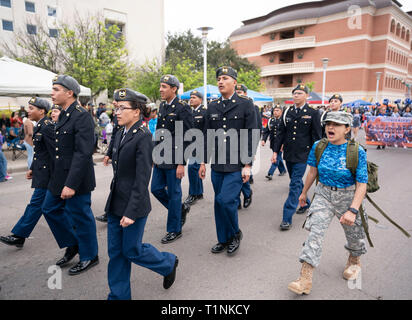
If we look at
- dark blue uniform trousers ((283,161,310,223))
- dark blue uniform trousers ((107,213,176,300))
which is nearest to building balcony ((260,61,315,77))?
dark blue uniform trousers ((283,161,310,223))

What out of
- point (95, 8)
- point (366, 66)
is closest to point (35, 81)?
point (95, 8)

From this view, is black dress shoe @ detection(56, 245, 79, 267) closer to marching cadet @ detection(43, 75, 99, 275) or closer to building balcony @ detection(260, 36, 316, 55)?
marching cadet @ detection(43, 75, 99, 275)

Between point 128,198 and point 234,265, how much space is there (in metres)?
1.62

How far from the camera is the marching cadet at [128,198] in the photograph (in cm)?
262

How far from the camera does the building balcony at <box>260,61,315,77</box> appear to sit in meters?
43.8

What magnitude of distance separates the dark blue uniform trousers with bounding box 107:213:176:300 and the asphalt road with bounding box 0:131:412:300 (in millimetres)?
340

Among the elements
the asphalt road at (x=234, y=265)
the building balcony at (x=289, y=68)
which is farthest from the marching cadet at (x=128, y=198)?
the building balcony at (x=289, y=68)

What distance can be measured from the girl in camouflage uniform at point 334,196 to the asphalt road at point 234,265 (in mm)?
293

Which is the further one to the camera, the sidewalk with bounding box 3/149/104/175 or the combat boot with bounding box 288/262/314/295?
the sidewalk with bounding box 3/149/104/175

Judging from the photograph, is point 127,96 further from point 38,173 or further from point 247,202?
point 247,202

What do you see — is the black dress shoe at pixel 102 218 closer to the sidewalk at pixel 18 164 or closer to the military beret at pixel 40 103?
the military beret at pixel 40 103

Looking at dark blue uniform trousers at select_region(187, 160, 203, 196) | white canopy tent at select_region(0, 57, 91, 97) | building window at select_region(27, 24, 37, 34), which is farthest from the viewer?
building window at select_region(27, 24, 37, 34)

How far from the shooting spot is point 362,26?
39.5 metres
